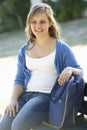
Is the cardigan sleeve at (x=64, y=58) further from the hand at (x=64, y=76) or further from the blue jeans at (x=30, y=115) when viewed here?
the blue jeans at (x=30, y=115)

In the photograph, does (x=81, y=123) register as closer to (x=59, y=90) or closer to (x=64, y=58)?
(x=59, y=90)

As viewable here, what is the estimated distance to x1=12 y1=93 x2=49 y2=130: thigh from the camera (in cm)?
368

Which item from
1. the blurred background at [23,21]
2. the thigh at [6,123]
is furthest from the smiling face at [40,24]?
the blurred background at [23,21]

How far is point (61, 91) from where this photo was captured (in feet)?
11.9

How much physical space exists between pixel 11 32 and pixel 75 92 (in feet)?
46.5

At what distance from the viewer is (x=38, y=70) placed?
400cm

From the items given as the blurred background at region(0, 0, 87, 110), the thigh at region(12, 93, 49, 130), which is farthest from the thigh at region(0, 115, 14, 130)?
the blurred background at region(0, 0, 87, 110)

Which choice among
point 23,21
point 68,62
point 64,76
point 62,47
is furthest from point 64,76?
point 23,21

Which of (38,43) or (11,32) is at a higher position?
(11,32)

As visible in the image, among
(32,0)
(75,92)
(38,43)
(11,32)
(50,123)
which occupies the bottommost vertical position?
(50,123)

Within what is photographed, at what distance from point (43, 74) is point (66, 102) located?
0.48m

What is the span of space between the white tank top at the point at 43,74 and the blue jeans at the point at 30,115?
0.07 m

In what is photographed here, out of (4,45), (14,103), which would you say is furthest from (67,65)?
(4,45)

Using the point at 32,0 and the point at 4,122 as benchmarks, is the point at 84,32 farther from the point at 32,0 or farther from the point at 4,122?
the point at 4,122
